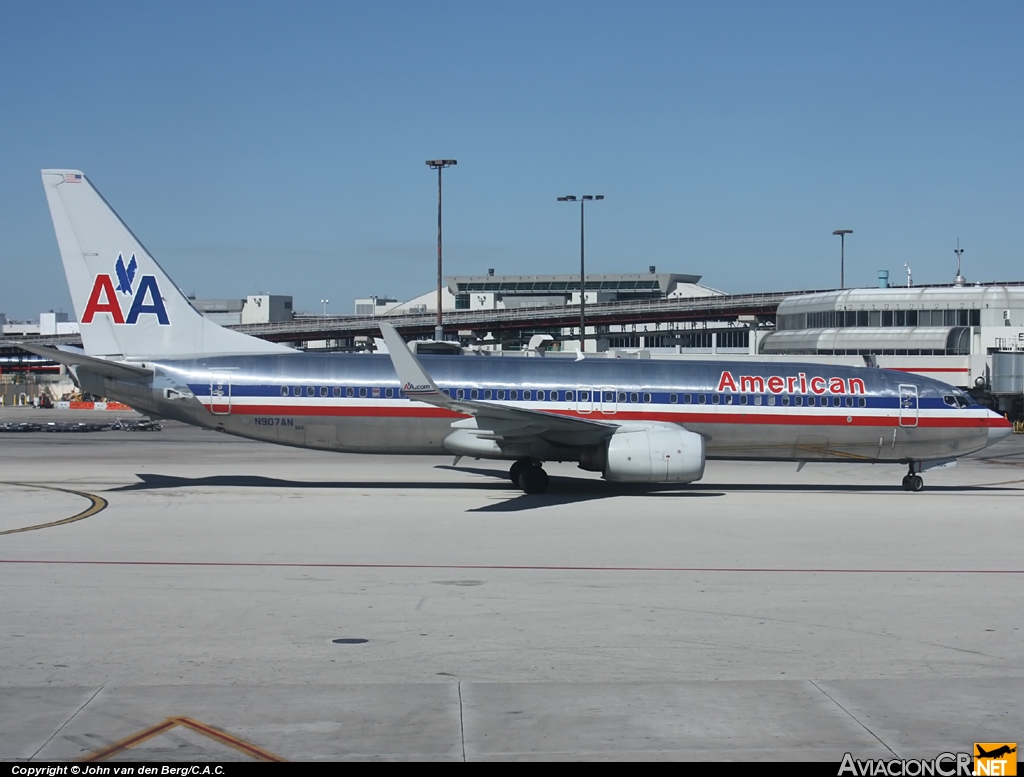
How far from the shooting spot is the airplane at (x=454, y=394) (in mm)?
26906

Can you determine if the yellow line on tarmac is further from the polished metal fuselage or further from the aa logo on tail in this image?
the aa logo on tail

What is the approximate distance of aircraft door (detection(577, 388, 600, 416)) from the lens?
27562 millimetres

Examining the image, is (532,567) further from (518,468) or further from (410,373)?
(518,468)

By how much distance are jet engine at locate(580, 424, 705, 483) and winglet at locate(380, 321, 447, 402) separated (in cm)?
456

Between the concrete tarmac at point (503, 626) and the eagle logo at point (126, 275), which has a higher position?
the eagle logo at point (126, 275)

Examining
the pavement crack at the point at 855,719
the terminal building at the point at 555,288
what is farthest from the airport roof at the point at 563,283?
the pavement crack at the point at 855,719

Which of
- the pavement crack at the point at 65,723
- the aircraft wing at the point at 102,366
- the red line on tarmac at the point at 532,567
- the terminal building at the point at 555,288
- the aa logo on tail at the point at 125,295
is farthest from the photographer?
the terminal building at the point at 555,288

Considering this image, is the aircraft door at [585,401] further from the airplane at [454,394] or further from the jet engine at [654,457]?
the jet engine at [654,457]

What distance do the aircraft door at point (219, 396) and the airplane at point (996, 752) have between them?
22.2 meters

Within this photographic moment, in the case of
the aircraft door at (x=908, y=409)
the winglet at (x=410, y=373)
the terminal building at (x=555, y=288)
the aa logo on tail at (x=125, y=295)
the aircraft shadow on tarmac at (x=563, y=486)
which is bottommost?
the aircraft shadow on tarmac at (x=563, y=486)

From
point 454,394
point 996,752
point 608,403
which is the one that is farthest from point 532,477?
point 996,752

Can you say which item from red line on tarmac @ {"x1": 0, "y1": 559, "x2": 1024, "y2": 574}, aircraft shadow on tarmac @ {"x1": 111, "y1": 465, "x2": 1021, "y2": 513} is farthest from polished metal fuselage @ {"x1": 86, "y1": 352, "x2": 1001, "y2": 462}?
red line on tarmac @ {"x1": 0, "y1": 559, "x2": 1024, "y2": 574}

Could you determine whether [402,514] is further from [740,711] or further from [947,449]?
[947,449]

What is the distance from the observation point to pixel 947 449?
2866cm
